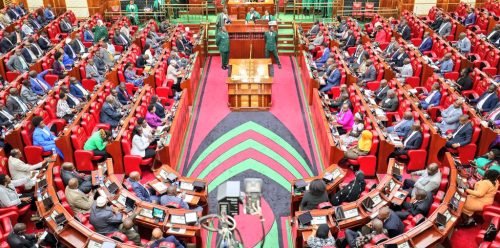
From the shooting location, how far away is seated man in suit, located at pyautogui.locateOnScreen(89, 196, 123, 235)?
20.8 feet

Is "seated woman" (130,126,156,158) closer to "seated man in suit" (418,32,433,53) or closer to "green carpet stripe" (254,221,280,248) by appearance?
"green carpet stripe" (254,221,280,248)

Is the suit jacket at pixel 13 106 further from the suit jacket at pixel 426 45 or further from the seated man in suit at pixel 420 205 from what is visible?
the suit jacket at pixel 426 45

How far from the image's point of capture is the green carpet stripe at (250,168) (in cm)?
855

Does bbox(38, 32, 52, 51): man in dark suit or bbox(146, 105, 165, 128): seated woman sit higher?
bbox(38, 32, 52, 51): man in dark suit

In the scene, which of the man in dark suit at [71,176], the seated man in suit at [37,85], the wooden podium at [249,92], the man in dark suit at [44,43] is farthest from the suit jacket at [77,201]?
the man in dark suit at [44,43]

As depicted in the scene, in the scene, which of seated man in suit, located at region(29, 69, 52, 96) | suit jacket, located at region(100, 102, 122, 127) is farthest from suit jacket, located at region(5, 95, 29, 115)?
suit jacket, located at region(100, 102, 122, 127)

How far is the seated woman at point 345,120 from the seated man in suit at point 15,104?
21.6 feet

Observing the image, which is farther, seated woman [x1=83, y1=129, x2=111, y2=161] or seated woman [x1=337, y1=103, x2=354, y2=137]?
seated woman [x1=337, y1=103, x2=354, y2=137]

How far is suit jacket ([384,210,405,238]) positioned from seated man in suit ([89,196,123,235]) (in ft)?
11.8

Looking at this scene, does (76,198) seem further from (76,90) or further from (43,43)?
(43,43)

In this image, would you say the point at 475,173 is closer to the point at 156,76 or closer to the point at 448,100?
the point at 448,100

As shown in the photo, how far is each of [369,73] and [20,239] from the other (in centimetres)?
855

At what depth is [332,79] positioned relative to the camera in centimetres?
1138

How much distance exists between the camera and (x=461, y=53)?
13.3m
